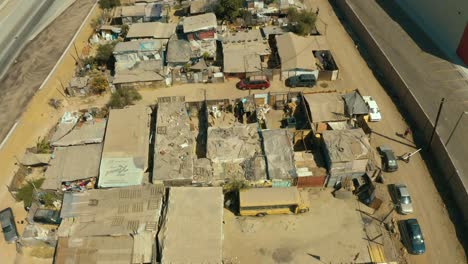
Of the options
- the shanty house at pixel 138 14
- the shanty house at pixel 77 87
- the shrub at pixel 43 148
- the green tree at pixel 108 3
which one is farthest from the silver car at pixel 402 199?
the green tree at pixel 108 3

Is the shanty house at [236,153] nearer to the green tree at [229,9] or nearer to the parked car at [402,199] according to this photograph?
the parked car at [402,199]

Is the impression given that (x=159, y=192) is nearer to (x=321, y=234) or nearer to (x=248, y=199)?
(x=248, y=199)

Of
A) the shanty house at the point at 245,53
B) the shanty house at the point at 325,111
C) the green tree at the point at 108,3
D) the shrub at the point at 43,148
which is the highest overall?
the green tree at the point at 108,3

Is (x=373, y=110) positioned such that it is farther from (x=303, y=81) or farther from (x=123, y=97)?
(x=123, y=97)

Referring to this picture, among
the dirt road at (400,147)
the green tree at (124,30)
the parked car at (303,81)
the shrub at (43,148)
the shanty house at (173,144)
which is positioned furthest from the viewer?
the green tree at (124,30)

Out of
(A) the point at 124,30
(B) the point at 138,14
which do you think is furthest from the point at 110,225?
(B) the point at 138,14

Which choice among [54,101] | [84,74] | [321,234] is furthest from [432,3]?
[54,101]
